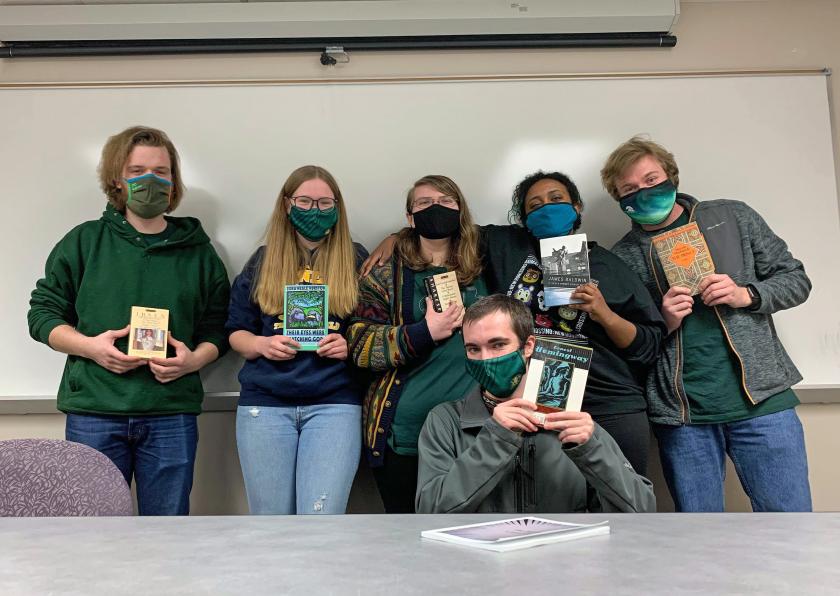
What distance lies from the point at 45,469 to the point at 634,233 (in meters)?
2.10

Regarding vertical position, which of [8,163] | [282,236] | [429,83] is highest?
[429,83]

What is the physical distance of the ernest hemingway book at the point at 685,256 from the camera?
97.3 inches

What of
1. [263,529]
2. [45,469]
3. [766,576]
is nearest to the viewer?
[766,576]

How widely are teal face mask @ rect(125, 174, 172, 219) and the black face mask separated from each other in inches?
36.6

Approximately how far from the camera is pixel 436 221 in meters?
2.53

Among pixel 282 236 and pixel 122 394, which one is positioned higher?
pixel 282 236

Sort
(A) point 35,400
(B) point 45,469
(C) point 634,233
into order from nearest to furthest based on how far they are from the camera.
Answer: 1. (B) point 45,469
2. (C) point 634,233
3. (A) point 35,400

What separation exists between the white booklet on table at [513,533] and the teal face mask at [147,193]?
6.35 feet

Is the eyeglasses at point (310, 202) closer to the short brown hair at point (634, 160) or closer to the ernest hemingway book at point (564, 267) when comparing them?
the ernest hemingway book at point (564, 267)

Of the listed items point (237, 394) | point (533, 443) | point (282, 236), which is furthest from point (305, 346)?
Answer: point (533, 443)

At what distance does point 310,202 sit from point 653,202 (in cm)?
122

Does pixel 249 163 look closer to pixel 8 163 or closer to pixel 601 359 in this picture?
pixel 8 163

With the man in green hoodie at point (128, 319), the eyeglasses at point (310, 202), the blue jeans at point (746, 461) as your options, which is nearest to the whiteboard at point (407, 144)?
the man in green hoodie at point (128, 319)

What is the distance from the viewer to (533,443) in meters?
1.89
